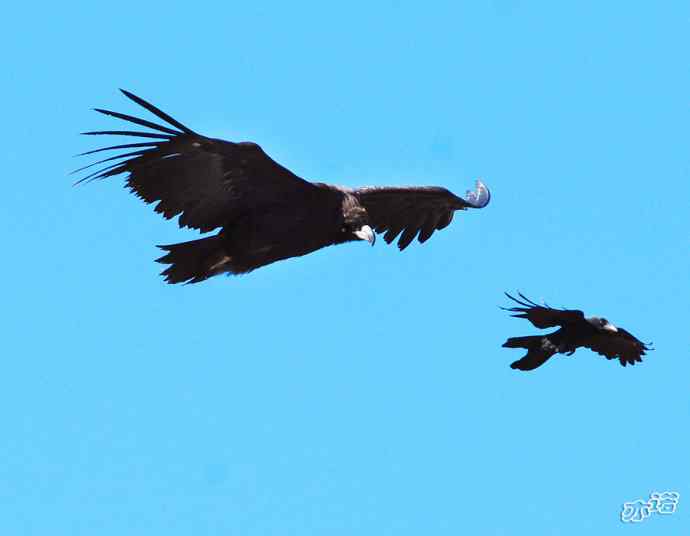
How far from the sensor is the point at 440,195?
1596 cm

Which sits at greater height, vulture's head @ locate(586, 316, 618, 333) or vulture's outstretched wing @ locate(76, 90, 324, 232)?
vulture's outstretched wing @ locate(76, 90, 324, 232)

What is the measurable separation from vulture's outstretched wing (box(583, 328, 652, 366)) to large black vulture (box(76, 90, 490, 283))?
229cm

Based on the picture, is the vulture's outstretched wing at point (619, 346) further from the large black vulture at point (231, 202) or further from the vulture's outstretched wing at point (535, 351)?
the large black vulture at point (231, 202)

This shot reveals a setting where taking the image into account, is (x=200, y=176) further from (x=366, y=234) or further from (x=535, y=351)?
(x=535, y=351)

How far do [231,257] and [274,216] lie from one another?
0.55 meters

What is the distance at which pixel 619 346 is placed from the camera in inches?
570

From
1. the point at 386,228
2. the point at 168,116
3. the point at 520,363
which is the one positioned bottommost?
the point at 520,363

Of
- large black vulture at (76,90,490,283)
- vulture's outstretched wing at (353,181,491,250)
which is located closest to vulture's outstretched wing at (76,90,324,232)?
large black vulture at (76,90,490,283)

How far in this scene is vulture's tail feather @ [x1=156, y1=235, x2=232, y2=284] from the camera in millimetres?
13891

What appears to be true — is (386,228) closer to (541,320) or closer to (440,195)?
(440,195)

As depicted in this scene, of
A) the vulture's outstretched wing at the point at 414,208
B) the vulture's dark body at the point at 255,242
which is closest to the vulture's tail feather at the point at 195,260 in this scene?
the vulture's dark body at the point at 255,242

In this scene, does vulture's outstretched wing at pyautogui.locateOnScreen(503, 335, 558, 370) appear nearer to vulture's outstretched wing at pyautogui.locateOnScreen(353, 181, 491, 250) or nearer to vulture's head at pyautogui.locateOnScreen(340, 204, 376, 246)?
vulture's head at pyautogui.locateOnScreen(340, 204, 376, 246)

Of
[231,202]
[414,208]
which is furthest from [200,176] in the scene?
[414,208]

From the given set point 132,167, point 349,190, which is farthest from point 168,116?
point 349,190
